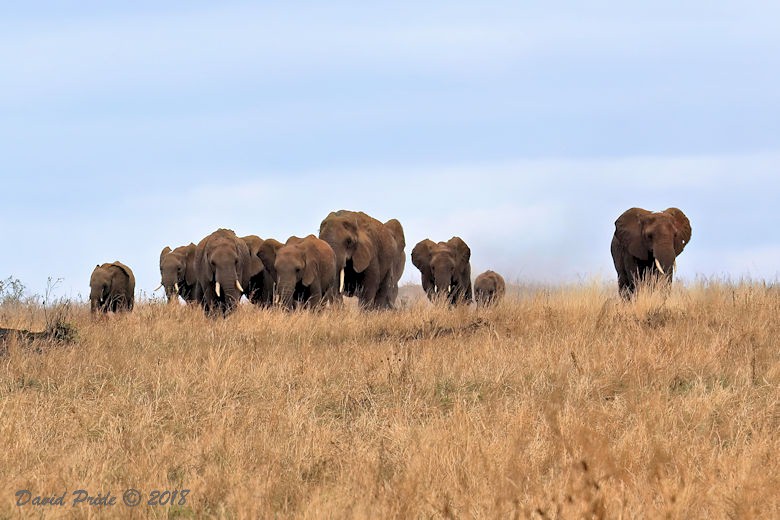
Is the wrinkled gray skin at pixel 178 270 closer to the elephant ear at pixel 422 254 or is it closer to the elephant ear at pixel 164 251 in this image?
the elephant ear at pixel 164 251

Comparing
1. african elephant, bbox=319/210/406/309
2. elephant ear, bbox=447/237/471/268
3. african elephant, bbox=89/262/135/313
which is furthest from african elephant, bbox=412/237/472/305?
african elephant, bbox=89/262/135/313

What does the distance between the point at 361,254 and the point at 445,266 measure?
3215mm

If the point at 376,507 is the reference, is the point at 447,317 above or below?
above

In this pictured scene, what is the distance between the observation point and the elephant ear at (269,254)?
2369 cm

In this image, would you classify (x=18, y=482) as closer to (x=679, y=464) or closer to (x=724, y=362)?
(x=679, y=464)

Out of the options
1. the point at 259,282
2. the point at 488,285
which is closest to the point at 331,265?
the point at 259,282

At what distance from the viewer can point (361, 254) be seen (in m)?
23.7

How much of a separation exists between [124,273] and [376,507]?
20998mm

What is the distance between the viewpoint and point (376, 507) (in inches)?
231

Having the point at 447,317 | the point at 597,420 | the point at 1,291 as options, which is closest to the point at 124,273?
the point at 1,291

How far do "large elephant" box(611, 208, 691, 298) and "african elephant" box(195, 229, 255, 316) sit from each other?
7.74 meters

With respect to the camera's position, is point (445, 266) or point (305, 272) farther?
point (445, 266)

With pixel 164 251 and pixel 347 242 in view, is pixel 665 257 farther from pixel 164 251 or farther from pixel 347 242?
pixel 164 251

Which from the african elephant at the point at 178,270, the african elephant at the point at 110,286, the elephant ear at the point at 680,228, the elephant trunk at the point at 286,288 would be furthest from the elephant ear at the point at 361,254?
the elephant ear at the point at 680,228
